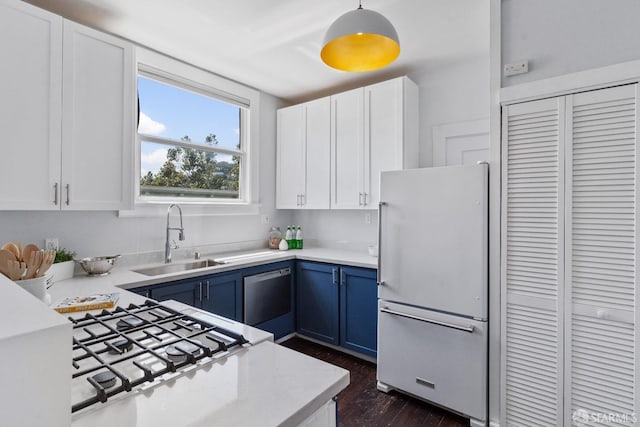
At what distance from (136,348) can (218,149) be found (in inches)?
100

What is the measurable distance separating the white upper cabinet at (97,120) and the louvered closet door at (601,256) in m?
2.72

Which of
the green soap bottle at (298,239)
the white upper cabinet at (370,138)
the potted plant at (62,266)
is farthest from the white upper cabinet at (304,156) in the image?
the potted plant at (62,266)

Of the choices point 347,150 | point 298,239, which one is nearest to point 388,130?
point 347,150

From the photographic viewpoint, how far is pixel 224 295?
2551 mm

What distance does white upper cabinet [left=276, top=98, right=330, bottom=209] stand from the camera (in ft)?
11.0

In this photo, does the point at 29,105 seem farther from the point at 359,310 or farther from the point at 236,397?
the point at 359,310

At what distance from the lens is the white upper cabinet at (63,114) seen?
176 centimetres

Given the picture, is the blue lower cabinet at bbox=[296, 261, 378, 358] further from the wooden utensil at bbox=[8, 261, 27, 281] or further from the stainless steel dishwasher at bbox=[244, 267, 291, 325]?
the wooden utensil at bbox=[8, 261, 27, 281]

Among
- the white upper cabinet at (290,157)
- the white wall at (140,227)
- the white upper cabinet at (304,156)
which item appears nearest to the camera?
the white wall at (140,227)

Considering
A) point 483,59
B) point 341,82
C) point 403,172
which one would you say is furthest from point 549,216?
point 341,82

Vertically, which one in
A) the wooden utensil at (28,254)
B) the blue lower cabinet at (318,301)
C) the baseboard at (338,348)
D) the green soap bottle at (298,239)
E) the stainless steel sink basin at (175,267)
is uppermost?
the wooden utensil at (28,254)

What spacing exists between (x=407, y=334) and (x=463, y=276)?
A: 1.92ft

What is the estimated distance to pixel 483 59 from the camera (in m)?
2.76

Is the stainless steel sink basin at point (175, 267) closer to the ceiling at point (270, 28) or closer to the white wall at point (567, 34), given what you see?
the ceiling at point (270, 28)
